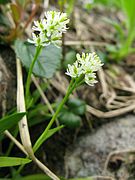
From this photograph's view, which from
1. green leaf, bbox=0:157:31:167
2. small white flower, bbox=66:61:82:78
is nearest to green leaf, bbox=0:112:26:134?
green leaf, bbox=0:157:31:167

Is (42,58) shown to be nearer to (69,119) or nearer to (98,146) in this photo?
(69,119)

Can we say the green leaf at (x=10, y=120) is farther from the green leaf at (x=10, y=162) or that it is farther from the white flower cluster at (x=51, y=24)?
the white flower cluster at (x=51, y=24)

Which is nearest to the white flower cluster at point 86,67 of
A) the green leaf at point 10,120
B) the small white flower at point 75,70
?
the small white flower at point 75,70

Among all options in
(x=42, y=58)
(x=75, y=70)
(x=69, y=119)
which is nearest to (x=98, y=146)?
(x=69, y=119)

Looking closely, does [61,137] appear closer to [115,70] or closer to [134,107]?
[134,107]

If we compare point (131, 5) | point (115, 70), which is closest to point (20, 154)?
point (115, 70)

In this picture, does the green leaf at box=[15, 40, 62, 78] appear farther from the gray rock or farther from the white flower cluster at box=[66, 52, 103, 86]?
the gray rock
